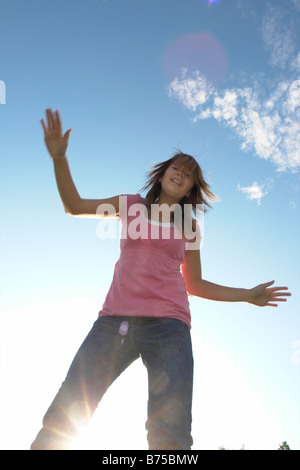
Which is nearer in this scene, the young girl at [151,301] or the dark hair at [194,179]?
the young girl at [151,301]

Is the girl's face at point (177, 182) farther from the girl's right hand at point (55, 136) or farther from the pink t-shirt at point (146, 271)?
the girl's right hand at point (55, 136)

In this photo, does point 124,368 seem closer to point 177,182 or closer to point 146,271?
point 146,271

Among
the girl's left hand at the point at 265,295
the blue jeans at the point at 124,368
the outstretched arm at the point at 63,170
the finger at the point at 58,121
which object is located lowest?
the blue jeans at the point at 124,368

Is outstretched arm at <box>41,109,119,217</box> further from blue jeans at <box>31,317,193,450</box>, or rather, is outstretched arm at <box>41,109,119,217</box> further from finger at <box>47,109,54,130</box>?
blue jeans at <box>31,317,193,450</box>

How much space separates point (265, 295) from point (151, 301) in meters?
1.29

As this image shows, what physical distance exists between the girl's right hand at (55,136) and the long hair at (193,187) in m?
1.02

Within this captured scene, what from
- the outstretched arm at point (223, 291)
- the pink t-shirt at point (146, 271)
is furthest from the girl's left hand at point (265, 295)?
the pink t-shirt at point (146, 271)

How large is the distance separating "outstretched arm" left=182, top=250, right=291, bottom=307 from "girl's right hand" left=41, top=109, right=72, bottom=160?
5.07ft

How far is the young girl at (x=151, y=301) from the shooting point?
245 centimetres

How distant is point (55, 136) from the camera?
10.2ft
